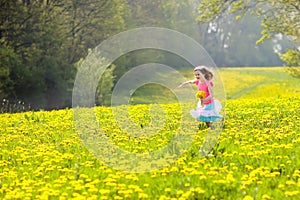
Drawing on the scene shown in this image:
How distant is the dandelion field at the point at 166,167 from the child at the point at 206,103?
0.28 meters

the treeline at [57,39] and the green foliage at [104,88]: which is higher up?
the treeline at [57,39]

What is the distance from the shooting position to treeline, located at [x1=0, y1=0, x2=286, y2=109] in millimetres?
38125

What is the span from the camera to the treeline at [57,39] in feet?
125

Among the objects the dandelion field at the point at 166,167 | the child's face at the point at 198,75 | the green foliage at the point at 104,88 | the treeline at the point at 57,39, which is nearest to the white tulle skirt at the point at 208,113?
the dandelion field at the point at 166,167

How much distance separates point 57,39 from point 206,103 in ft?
111

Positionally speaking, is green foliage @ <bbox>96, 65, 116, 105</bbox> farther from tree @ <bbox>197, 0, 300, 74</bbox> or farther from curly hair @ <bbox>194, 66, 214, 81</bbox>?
curly hair @ <bbox>194, 66, 214, 81</bbox>

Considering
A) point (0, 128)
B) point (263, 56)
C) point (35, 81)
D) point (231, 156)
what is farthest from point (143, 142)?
point (263, 56)

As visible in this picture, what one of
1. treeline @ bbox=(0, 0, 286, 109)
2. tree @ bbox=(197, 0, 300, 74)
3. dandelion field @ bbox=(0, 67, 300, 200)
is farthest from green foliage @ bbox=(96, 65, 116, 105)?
dandelion field @ bbox=(0, 67, 300, 200)

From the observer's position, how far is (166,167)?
7387 mm

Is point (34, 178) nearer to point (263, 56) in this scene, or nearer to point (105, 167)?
point (105, 167)

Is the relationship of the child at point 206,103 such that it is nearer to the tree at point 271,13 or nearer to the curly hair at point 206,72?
the curly hair at point 206,72

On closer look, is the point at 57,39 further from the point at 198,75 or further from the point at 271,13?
the point at 198,75

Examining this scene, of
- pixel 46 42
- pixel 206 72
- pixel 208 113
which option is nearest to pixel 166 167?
pixel 208 113

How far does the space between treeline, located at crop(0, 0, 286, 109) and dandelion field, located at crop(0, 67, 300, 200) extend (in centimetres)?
2506
